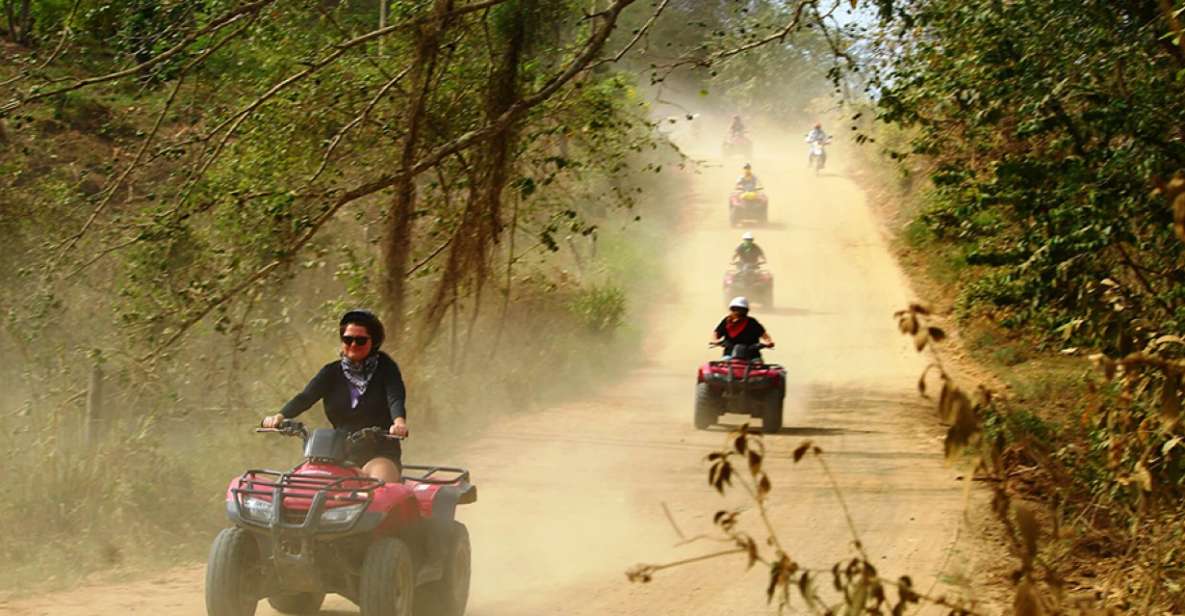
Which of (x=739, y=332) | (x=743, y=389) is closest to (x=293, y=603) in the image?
(x=743, y=389)

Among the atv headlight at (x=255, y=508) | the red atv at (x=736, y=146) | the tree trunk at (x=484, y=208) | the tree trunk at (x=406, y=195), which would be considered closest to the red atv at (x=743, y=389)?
the tree trunk at (x=484, y=208)

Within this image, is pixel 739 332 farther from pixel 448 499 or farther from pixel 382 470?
pixel 382 470

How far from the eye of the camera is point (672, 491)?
13.2 meters

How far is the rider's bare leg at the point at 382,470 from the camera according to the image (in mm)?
7551

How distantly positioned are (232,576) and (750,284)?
81.3 ft

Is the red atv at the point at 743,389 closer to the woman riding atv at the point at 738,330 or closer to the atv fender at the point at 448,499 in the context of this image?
the woman riding atv at the point at 738,330

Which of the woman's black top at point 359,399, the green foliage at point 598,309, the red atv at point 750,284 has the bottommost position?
the woman's black top at point 359,399

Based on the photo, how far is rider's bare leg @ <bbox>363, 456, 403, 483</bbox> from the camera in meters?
7.55

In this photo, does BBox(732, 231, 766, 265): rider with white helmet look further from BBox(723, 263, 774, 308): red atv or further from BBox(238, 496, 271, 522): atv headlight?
BBox(238, 496, 271, 522): atv headlight

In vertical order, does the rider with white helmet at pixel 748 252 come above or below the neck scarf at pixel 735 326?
above

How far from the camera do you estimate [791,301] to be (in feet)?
108

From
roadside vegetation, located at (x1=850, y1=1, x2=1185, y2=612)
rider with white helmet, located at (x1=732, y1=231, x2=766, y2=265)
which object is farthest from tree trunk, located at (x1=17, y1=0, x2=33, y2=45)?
roadside vegetation, located at (x1=850, y1=1, x2=1185, y2=612)

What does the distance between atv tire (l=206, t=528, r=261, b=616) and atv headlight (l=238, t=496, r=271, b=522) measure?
0.16 metres

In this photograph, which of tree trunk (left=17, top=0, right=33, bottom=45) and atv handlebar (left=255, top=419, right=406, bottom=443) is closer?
atv handlebar (left=255, top=419, right=406, bottom=443)
